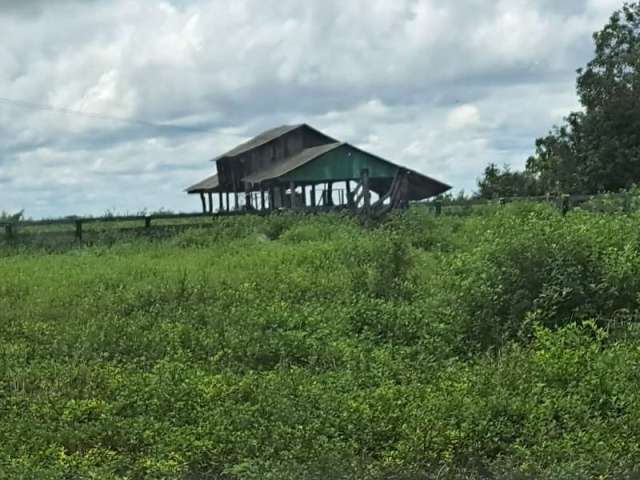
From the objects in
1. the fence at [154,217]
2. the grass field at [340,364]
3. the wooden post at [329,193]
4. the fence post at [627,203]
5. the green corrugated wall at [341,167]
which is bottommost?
the grass field at [340,364]

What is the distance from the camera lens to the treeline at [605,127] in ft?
116

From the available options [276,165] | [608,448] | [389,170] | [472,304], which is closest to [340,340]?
[472,304]

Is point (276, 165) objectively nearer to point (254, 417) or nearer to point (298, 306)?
point (298, 306)

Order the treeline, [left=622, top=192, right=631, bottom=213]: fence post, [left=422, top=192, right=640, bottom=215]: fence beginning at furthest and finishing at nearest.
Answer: the treeline → [left=422, top=192, right=640, bottom=215]: fence → [left=622, top=192, right=631, bottom=213]: fence post

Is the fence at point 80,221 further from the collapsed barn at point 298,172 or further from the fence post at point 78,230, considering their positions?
the collapsed barn at point 298,172

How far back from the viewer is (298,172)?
3675 cm

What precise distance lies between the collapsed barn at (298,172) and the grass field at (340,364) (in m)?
19.3

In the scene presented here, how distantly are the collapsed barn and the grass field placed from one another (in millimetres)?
19321

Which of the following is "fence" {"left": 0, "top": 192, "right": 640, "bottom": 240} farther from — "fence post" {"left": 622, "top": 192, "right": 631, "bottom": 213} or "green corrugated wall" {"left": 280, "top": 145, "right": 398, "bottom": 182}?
"green corrugated wall" {"left": 280, "top": 145, "right": 398, "bottom": 182}

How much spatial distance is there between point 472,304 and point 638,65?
97.1 feet

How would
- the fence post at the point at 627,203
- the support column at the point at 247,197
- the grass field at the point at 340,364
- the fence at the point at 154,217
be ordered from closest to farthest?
the grass field at the point at 340,364 → the fence post at the point at 627,203 → the fence at the point at 154,217 → the support column at the point at 247,197

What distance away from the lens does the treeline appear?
3522 centimetres

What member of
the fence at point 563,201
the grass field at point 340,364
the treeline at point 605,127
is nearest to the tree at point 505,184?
the treeline at point 605,127

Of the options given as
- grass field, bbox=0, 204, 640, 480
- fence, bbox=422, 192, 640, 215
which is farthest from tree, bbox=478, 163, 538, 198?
grass field, bbox=0, 204, 640, 480
